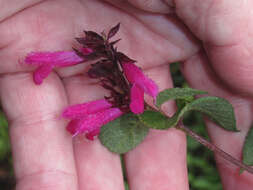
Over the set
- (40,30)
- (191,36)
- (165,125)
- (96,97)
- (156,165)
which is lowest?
(156,165)

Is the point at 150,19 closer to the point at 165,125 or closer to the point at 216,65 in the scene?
the point at 216,65

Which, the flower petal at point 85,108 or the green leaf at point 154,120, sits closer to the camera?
the green leaf at point 154,120

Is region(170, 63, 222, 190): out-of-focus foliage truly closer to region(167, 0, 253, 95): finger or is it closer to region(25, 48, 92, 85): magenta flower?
region(167, 0, 253, 95): finger

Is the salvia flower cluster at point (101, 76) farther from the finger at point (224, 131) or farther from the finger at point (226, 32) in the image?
the finger at point (224, 131)

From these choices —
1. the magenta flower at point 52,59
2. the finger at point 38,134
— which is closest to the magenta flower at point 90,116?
the finger at point 38,134

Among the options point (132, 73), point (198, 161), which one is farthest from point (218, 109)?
point (198, 161)

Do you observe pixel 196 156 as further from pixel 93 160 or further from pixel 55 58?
pixel 55 58

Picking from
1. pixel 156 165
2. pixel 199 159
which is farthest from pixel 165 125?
pixel 199 159
